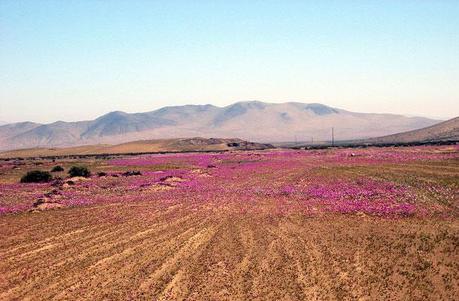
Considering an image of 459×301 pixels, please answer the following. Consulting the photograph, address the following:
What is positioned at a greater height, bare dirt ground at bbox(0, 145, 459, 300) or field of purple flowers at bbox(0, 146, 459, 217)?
field of purple flowers at bbox(0, 146, 459, 217)

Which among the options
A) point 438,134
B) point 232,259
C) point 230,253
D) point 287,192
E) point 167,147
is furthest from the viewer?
point 438,134

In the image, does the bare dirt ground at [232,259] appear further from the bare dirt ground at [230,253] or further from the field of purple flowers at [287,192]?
the field of purple flowers at [287,192]

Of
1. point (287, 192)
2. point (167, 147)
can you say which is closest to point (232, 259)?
point (287, 192)

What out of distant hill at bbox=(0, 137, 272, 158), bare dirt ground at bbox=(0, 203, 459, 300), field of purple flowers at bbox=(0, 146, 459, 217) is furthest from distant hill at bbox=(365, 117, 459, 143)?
bare dirt ground at bbox=(0, 203, 459, 300)

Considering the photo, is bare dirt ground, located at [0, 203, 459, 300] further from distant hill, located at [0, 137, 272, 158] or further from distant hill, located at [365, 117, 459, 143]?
distant hill, located at [365, 117, 459, 143]

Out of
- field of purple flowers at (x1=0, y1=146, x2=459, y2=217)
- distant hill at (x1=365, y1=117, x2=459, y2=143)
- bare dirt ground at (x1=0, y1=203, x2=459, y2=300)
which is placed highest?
distant hill at (x1=365, y1=117, x2=459, y2=143)

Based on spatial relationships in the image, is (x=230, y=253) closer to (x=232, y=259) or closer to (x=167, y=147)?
(x=232, y=259)

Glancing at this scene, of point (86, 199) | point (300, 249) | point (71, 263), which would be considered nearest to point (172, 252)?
point (71, 263)

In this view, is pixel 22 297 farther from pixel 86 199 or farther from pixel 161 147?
pixel 161 147

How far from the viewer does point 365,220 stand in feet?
81.4

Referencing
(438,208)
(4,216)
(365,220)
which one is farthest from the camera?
(4,216)

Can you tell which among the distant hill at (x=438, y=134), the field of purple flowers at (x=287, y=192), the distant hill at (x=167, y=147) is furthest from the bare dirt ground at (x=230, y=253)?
the distant hill at (x=438, y=134)

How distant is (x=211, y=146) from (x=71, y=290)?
141m

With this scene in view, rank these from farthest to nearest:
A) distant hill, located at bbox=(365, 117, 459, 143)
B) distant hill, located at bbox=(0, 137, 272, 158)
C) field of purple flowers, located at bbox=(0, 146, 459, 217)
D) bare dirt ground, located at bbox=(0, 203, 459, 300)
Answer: distant hill, located at bbox=(365, 117, 459, 143), distant hill, located at bbox=(0, 137, 272, 158), field of purple flowers, located at bbox=(0, 146, 459, 217), bare dirt ground, located at bbox=(0, 203, 459, 300)
